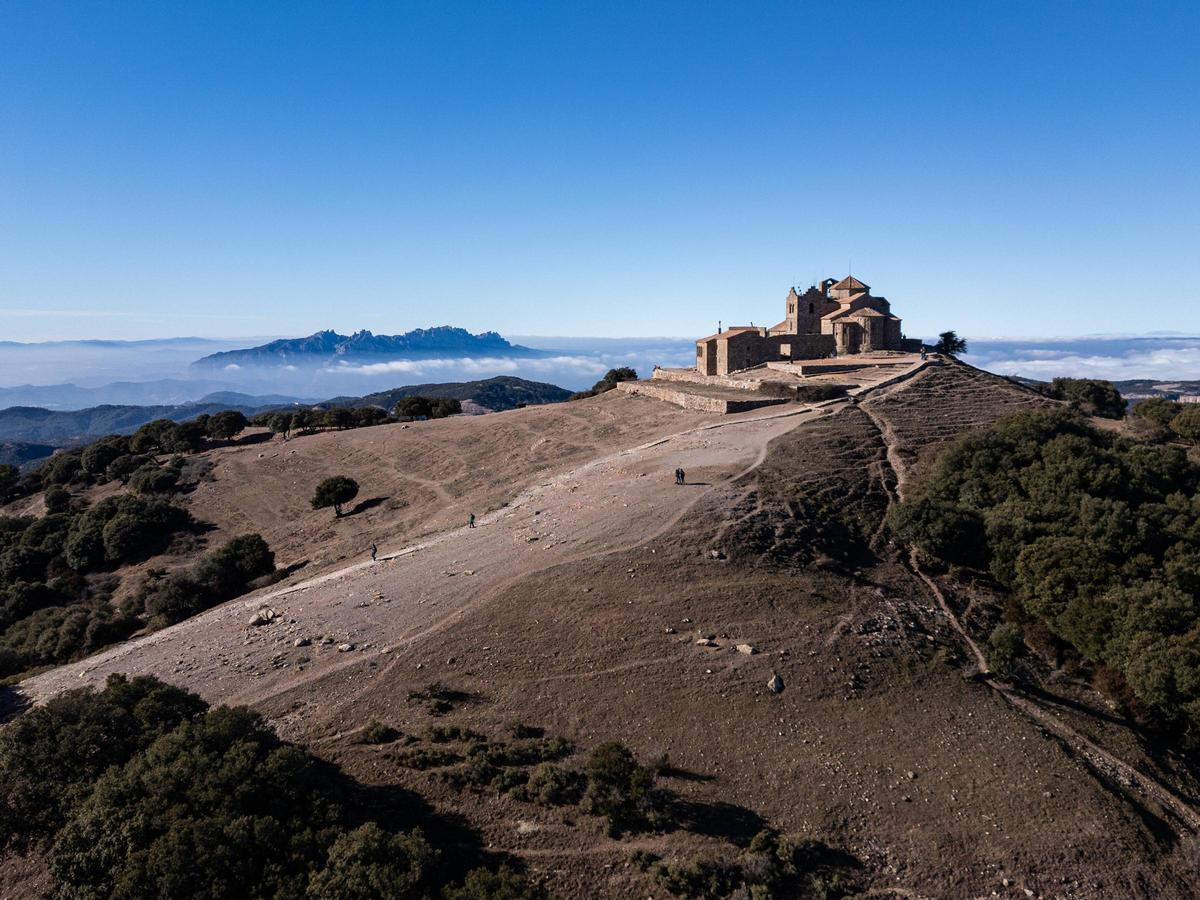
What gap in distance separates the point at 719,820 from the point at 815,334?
2010 inches

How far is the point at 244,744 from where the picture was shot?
1301 cm

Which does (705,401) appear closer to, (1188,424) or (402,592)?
(402,592)

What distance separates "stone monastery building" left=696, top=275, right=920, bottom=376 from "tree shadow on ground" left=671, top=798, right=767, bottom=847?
146ft

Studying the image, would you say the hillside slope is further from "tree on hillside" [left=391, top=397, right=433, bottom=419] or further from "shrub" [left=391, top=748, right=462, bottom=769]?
"tree on hillside" [left=391, top=397, right=433, bottom=419]

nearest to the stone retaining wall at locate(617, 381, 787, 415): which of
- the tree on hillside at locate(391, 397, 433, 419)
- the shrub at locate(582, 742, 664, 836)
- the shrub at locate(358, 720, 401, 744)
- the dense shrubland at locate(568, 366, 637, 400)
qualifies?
the dense shrubland at locate(568, 366, 637, 400)

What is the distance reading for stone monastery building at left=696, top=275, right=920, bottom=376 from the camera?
182 feet

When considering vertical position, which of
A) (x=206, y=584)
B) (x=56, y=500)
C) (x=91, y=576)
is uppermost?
(x=56, y=500)

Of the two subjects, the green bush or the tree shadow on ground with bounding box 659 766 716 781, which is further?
the green bush

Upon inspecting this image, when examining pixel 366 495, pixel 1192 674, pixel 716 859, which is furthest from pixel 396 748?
pixel 366 495

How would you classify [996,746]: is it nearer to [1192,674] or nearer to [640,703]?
[1192,674]

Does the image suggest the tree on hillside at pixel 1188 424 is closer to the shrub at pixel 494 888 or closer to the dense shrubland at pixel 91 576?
the shrub at pixel 494 888

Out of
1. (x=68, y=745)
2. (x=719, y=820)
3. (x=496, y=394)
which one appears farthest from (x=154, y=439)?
(x=496, y=394)

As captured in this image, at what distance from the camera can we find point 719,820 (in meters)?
13.8

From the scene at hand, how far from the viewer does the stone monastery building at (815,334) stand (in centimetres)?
5560
